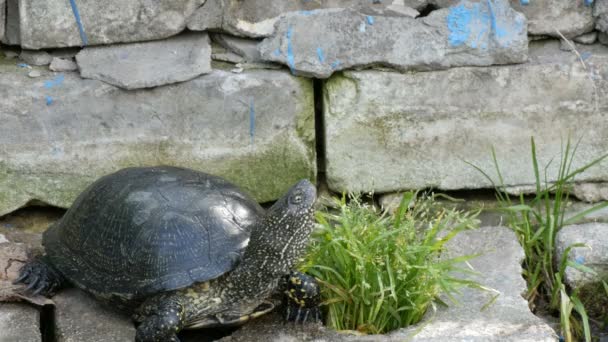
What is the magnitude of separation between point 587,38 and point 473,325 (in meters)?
1.79

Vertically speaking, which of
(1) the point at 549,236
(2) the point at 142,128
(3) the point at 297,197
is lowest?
(1) the point at 549,236

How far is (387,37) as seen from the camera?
4684mm

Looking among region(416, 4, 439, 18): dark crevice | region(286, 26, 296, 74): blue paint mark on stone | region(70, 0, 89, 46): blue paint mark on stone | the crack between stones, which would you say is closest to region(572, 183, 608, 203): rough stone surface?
region(416, 4, 439, 18): dark crevice

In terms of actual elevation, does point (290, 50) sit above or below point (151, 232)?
above

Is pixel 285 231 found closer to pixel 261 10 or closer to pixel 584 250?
pixel 261 10

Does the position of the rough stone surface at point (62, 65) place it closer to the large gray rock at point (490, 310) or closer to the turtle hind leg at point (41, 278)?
the turtle hind leg at point (41, 278)

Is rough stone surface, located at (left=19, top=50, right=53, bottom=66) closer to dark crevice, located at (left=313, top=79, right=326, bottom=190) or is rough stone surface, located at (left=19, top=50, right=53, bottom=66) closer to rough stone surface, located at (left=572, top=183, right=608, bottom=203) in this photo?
dark crevice, located at (left=313, top=79, right=326, bottom=190)

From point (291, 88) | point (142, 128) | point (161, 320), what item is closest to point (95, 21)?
point (142, 128)

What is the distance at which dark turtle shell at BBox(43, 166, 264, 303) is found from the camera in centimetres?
392

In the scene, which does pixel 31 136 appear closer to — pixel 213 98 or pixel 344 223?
pixel 213 98

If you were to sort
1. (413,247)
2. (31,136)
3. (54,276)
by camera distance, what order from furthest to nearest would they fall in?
(31,136) → (54,276) → (413,247)

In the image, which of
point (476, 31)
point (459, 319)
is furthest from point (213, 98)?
point (459, 319)

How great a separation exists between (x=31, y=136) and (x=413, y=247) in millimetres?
2066

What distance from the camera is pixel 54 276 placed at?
432 centimetres
